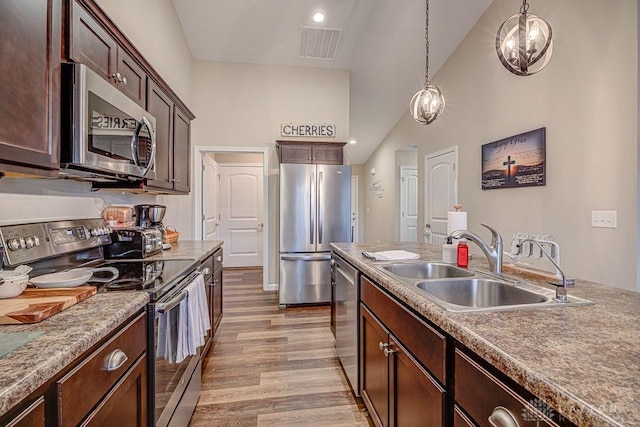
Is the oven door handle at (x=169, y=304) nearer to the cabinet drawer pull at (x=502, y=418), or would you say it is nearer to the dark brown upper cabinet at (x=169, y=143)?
the dark brown upper cabinet at (x=169, y=143)

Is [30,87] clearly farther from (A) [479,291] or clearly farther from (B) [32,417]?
(A) [479,291]

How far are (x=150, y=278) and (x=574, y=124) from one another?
3.38m

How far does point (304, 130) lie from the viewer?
14.8 feet

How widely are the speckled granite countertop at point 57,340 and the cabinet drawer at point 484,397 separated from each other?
1.01 metres

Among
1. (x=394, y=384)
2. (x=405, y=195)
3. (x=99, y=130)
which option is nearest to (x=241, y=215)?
(x=405, y=195)

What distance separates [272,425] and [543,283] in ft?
5.30

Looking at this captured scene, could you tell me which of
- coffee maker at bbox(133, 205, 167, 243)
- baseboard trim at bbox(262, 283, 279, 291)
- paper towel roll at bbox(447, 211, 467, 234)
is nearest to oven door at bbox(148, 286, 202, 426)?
coffee maker at bbox(133, 205, 167, 243)

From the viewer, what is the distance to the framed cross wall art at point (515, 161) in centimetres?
298

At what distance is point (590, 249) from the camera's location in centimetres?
251

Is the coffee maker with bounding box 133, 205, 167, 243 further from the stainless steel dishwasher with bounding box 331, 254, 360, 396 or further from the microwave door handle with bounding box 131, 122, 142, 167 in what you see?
the stainless steel dishwasher with bounding box 331, 254, 360, 396

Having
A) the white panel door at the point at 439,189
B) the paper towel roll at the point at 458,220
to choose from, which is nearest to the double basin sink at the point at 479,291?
the paper towel roll at the point at 458,220

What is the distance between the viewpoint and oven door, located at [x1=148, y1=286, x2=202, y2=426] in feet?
4.09

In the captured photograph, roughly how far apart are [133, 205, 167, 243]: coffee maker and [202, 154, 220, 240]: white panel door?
190 cm

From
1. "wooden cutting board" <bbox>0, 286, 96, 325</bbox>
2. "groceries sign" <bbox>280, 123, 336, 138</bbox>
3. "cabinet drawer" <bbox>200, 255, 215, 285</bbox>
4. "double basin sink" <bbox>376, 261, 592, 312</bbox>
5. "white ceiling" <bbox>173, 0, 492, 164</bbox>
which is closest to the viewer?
"wooden cutting board" <bbox>0, 286, 96, 325</bbox>
